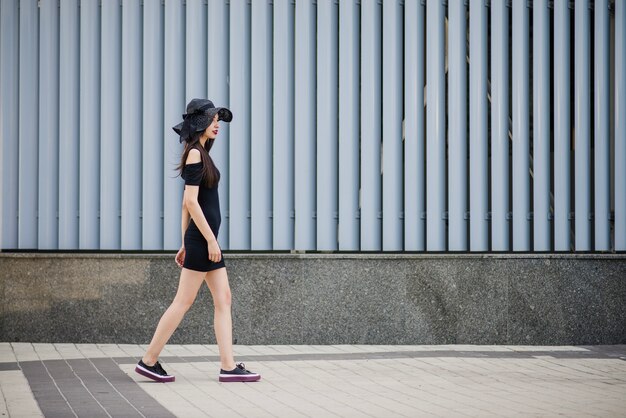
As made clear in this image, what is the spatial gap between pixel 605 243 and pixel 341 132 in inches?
108

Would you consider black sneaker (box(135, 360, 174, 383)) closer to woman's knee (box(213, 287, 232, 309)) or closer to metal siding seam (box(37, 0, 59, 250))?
woman's knee (box(213, 287, 232, 309))

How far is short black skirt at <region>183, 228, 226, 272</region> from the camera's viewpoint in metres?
7.43

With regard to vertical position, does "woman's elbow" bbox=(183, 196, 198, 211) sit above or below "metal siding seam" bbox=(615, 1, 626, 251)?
below

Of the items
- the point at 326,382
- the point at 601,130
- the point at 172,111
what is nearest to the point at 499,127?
the point at 601,130

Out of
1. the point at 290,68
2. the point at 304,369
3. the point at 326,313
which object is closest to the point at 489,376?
the point at 304,369

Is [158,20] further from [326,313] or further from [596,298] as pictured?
[596,298]

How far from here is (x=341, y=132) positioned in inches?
401

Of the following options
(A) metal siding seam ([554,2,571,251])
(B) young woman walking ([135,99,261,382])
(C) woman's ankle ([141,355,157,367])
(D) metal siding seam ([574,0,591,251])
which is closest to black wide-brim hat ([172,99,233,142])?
(B) young woman walking ([135,99,261,382])

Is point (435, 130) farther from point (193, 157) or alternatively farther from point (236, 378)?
point (236, 378)

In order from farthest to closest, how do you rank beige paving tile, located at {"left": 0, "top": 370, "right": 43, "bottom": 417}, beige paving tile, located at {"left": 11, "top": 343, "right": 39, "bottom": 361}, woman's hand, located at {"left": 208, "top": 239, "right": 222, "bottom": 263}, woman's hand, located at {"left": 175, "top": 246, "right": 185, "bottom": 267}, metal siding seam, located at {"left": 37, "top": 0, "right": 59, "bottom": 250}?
1. metal siding seam, located at {"left": 37, "top": 0, "right": 59, "bottom": 250}
2. beige paving tile, located at {"left": 11, "top": 343, "right": 39, "bottom": 361}
3. woman's hand, located at {"left": 175, "top": 246, "right": 185, "bottom": 267}
4. woman's hand, located at {"left": 208, "top": 239, "right": 222, "bottom": 263}
5. beige paving tile, located at {"left": 0, "top": 370, "right": 43, "bottom": 417}

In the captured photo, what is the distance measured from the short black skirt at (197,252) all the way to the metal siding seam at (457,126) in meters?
3.36

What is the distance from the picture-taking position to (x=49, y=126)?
10.3m

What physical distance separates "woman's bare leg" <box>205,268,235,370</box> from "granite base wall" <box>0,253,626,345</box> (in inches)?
89.1

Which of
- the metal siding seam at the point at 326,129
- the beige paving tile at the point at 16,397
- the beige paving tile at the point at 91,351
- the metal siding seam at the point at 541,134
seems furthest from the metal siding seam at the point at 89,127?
the metal siding seam at the point at 541,134
